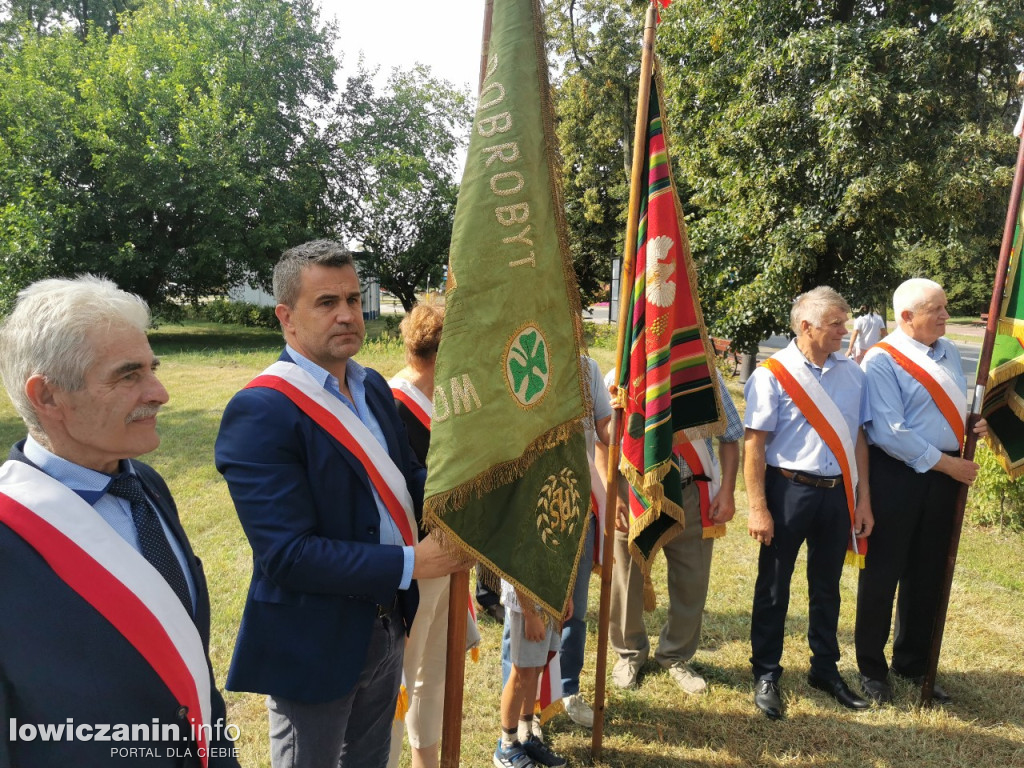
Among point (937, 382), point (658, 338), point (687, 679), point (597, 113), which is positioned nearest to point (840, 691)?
point (687, 679)

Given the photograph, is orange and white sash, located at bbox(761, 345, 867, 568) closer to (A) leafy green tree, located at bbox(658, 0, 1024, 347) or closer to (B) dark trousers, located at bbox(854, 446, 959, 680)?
(B) dark trousers, located at bbox(854, 446, 959, 680)

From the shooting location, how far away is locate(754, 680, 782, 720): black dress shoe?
3643 mm

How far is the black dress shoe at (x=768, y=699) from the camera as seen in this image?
143 inches

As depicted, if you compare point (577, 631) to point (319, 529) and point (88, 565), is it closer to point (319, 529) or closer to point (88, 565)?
point (319, 529)

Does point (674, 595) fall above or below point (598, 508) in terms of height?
below

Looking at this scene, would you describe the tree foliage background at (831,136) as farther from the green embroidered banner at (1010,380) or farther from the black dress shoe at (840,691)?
the black dress shoe at (840,691)

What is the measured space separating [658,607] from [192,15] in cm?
2662

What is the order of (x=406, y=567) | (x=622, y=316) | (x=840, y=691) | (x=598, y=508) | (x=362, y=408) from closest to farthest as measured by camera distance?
(x=406, y=567)
(x=362, y=408)
(x=622, y=316)
(x=598, y=508)
(x=840, y=691)

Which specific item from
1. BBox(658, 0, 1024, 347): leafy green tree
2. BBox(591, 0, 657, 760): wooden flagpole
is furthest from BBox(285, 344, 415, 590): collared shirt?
BBox(658, 0, 1024, 347): leafy green tree

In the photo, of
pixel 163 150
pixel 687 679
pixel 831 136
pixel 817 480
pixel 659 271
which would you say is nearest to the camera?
pixel 659 271

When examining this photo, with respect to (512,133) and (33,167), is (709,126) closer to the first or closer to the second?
(512,133)

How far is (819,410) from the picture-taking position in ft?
11.9

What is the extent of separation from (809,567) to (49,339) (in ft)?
12.3

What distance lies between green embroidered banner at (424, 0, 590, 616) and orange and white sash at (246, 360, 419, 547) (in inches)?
11.4
